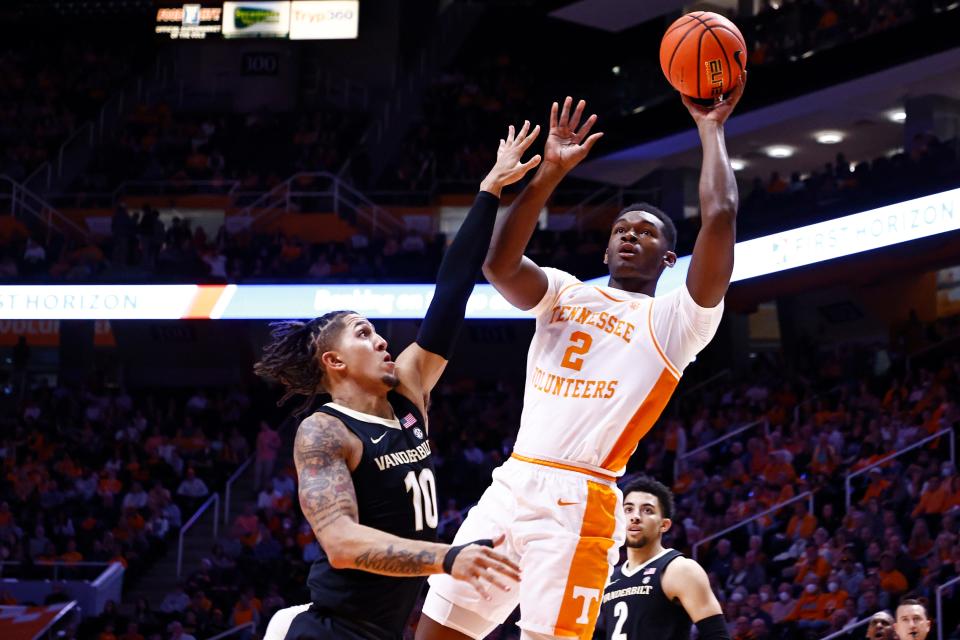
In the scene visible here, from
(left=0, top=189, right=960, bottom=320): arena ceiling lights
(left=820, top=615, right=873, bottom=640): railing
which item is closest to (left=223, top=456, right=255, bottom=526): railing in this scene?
(left=0, top=189, right=960, bottom=320): arena ceiling lights

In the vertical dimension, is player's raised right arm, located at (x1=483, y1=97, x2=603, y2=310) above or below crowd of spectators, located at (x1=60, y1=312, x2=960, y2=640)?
above

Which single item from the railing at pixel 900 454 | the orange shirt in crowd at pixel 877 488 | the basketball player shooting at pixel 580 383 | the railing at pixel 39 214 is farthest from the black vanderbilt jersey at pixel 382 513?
the railing at pixel 39 214

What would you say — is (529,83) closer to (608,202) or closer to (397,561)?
(608,202)

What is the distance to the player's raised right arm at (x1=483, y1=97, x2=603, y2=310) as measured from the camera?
4.75 m

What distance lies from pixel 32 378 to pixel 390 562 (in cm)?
2440

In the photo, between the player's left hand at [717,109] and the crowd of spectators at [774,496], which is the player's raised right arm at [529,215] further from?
the crowd of spectators at [774,496]

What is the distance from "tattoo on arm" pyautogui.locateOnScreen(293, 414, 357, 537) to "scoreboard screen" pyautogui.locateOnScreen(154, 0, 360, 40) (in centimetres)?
2436

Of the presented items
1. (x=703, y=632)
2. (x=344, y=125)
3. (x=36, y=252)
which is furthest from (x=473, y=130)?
(x=703, y=632)

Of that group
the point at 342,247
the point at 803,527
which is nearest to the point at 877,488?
the point at 803,527

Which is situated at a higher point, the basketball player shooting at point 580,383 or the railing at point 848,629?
the basketball player shooting at point 580,383

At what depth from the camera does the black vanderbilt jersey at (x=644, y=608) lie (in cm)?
599

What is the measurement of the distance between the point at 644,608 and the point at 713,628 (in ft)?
1.29

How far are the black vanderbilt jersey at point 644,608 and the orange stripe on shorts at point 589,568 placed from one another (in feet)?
4.57

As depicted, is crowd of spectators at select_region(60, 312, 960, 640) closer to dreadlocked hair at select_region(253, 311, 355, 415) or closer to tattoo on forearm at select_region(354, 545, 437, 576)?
dreadlocked hair at select_region(253, 311, 355, 415)
